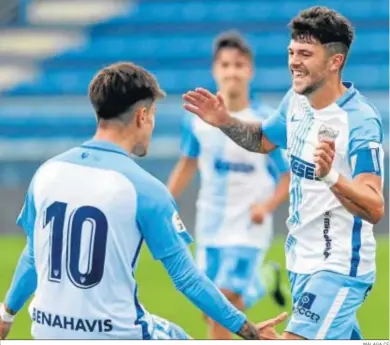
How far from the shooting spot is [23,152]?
21.6 meters

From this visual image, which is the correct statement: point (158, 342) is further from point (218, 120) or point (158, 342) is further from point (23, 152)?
point (23, 152)

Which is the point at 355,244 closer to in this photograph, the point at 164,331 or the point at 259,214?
the point at 164,331

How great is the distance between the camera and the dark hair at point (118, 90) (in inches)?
206

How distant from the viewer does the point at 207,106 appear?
6.50 metres

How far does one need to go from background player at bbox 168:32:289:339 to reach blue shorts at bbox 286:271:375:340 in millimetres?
3411

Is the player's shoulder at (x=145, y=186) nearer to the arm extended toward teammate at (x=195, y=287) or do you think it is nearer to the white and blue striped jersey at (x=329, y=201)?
the arm extended toward teammate at (x=195, y=287)

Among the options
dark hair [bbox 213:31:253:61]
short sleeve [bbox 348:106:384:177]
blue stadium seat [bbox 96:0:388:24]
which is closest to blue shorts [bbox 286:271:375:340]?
short sleeve [bbox 348:106:384:177]

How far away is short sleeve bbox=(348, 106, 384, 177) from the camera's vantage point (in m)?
5.91

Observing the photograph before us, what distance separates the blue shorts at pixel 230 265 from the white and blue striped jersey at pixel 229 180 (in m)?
0.06

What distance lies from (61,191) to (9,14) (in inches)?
783

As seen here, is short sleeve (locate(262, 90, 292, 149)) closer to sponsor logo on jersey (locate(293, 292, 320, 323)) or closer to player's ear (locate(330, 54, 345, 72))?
player's ear (locate(330, 54, 345, 72))

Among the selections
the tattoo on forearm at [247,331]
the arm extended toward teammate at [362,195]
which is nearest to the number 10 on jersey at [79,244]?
the tattoo on forearm at [247,331]

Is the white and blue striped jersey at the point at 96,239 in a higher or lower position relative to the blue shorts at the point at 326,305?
higher

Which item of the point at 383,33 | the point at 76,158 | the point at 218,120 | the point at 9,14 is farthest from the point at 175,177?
the point at 9,14
